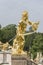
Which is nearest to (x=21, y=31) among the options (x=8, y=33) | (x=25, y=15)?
(x=25, y=15)

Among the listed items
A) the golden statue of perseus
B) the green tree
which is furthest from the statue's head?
the green tree

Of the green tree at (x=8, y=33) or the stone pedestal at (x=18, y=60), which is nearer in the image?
the stone pedestal at (x=18, y=60)

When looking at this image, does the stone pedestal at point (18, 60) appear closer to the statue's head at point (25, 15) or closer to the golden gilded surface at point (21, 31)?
the golden gilded surface at point (21, 31)

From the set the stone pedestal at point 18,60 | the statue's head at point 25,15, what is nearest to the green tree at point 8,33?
the statue's head at point 25,15

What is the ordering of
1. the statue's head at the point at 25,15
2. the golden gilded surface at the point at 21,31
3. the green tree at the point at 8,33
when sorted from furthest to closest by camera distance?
the green tree at the point at 8,33
the statue's head at the point at 25,15
the golden gilded surface at the point at 21,31

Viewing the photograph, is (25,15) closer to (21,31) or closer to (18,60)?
(21,31)

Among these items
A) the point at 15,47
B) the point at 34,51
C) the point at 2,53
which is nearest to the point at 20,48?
the point at 15,47

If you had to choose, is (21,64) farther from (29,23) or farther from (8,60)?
(29,23)

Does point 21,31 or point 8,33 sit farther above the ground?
point 8,33

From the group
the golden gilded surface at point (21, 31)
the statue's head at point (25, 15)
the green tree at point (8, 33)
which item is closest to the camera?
the golden gilded surface at point (21, 31)

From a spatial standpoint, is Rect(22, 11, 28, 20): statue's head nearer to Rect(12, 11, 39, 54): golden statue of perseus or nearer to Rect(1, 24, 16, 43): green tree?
Rect(12, 11, 39, 54): golden statue of perseus

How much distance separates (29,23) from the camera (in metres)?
24.2

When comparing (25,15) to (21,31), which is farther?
(25,15)

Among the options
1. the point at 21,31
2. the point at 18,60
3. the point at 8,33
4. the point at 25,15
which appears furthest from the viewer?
the point at 8,33
